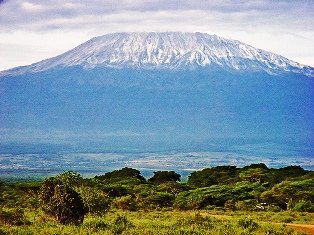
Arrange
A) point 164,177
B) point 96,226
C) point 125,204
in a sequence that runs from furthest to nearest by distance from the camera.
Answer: point 164,177 → point 125,204 → point 96,226

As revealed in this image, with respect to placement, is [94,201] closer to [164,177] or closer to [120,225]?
[120,225]

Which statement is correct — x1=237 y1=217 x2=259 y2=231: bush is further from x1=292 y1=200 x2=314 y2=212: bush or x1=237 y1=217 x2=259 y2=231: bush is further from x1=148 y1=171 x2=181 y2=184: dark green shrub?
x1=148 y1=171 x2=181 y2=184: dark green shrub

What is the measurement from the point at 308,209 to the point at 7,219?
1389cm

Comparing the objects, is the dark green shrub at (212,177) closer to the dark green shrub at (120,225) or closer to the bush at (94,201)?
the bush at (94,201)

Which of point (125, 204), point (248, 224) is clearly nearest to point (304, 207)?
point (125, 204)

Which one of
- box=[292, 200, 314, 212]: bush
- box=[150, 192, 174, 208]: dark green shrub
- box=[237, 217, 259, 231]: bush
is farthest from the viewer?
box=[150, 192, 174, 208]: dark green shrub

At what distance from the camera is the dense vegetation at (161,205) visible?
57.6 feet

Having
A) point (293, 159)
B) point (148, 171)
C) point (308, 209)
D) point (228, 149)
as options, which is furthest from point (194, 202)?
point (228, 149)

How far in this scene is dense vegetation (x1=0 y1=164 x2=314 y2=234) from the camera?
1755 centimetres

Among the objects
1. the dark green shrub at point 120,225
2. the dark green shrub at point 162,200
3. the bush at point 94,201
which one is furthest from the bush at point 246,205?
the dark green shrub at point 120,225

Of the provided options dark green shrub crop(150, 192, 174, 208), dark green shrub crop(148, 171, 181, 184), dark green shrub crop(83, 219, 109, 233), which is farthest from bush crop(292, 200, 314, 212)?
dark green shrub crop(148, 171, 181, 184)

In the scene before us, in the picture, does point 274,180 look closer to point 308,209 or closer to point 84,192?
point 308,209

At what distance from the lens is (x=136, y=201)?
30.8 meters

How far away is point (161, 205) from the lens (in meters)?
31.3
